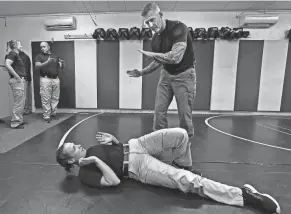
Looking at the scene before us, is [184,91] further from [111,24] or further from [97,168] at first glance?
[111,24]

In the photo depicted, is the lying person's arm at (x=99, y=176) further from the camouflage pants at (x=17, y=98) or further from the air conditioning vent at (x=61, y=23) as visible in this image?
the air conditioning vent at (x=61, y=23)

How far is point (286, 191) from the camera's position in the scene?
5.42ft

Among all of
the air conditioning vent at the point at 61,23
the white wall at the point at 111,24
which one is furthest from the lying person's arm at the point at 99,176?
the air conditioning vent at the point at 61,23

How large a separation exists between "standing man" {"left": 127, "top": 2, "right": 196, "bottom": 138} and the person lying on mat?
0.43 m

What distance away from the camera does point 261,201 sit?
4.57 feet

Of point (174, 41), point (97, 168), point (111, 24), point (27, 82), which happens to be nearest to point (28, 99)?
point (27, 82)

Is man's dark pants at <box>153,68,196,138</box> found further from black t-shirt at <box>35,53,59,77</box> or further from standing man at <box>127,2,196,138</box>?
black t-shirt at <box>35,53,59,77</box>

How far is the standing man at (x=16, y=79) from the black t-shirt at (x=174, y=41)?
116 inches

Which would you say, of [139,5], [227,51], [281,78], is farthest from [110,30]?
[281,78]

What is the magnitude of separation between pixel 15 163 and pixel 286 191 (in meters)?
2.77

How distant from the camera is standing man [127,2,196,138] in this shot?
1883 mm

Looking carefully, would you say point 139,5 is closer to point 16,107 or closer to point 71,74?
point 71,74

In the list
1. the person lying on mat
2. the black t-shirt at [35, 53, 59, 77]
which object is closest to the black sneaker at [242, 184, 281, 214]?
the person lying on mat

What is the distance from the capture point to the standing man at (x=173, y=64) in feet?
6.18
